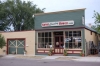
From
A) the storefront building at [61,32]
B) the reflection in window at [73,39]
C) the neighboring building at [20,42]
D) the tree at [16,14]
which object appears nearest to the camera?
the storefront building at [61,32]

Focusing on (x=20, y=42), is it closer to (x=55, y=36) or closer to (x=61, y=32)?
(x=55, y=36)

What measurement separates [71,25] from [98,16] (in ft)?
11.5

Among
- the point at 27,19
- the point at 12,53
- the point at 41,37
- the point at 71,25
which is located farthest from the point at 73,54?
the point at 27,19

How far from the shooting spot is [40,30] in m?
25.0

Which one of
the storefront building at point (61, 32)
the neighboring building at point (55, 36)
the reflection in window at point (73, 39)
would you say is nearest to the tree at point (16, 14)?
the neighboring building at point (55, 36)

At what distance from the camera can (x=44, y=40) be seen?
Result: 25.1 meters

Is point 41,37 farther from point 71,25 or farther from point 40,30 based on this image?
point 71,25

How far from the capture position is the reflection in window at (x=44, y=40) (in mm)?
24844

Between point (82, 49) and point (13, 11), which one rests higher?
point (13, 11)

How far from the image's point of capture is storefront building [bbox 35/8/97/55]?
22672 millimetres

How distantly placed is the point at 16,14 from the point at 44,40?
59.5 feet

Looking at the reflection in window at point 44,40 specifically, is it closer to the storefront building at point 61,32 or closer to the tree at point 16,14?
the storefront building at point 61,32

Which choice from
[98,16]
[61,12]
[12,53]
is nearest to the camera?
[98,16]

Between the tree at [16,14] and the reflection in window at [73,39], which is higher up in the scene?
the tree at [16,14]
